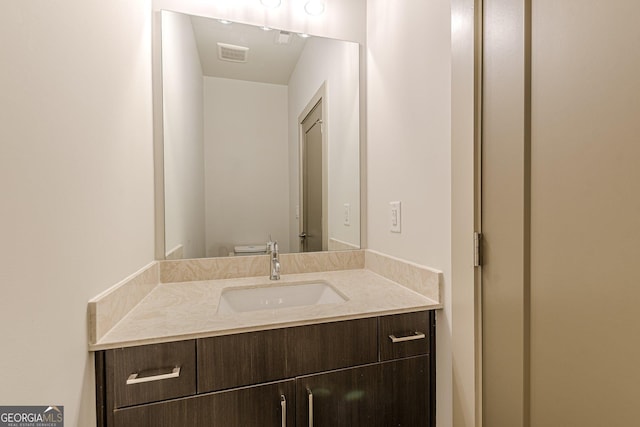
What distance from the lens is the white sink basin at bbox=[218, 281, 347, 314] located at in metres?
1.24

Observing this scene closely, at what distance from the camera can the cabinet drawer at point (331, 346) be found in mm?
893

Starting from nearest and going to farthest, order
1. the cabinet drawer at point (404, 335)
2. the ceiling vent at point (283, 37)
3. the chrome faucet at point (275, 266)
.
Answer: the cabinet drawer at point (404, 335) → the chrome faucet at point (275, 266) → the ceiling vent at point (283, 37)

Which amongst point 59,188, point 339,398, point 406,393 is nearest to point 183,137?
point 59,188

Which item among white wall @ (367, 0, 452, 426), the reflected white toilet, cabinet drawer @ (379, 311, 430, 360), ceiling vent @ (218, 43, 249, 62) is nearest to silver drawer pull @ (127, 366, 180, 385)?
cabinet drawer @ (379, 311, 430, 360)

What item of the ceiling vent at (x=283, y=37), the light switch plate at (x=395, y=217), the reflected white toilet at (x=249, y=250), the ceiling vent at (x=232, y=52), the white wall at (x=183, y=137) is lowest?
the reflected white toilet at (x=249, y=250)

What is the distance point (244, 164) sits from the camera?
1.51 metres

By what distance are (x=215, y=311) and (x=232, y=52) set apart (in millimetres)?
1226

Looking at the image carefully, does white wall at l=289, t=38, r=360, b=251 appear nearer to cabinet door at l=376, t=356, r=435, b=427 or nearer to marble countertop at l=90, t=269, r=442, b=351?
marble countertop at l=90, t=269, r=442, b=351

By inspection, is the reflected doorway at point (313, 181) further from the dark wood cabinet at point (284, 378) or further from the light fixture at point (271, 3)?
the dark wood cabinet at point (284, 378)

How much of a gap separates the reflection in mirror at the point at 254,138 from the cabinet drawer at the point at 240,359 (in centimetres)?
67

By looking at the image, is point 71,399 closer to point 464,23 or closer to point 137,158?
point 137,158

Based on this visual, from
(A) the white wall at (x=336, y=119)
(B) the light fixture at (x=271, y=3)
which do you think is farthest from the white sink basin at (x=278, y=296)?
(B) the light fixture at (x=271, y=3)

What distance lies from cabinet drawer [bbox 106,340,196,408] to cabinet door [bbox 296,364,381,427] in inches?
12.7

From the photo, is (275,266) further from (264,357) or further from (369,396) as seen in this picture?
(369,396)
